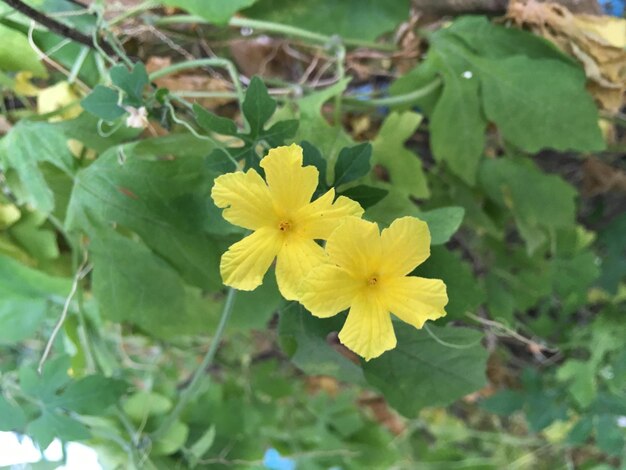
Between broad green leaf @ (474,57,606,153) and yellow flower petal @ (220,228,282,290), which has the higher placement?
yellow flower petal @ (220,228,282,290)

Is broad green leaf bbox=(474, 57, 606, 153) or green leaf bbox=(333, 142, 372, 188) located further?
broad green leaf bbox=(474, 57, 606, 153)

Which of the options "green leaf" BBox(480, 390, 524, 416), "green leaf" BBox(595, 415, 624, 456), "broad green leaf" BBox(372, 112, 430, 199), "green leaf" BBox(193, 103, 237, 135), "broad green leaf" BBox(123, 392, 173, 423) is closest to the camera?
"green leaf" BBox(193, 103, 237, 135)

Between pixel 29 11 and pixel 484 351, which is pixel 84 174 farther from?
pixel 484 351

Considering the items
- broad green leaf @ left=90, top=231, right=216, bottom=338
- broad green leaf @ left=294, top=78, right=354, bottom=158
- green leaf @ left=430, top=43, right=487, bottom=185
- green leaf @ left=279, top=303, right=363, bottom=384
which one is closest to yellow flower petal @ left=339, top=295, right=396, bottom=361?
green leaf @ left=279, top=303, right=363, bottom=384

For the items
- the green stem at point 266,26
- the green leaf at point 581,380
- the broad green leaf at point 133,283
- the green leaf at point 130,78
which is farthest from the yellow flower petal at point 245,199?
the green leaf at point 581,380

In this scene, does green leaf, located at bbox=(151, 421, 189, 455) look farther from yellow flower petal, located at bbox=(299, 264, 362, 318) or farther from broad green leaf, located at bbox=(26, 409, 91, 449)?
yellow flower petal, located at bbox=(299, 264, 362, 318)

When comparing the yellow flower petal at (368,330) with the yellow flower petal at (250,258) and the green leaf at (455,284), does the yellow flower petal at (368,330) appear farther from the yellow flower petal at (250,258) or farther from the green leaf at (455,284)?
the green leaf at (455,284)
